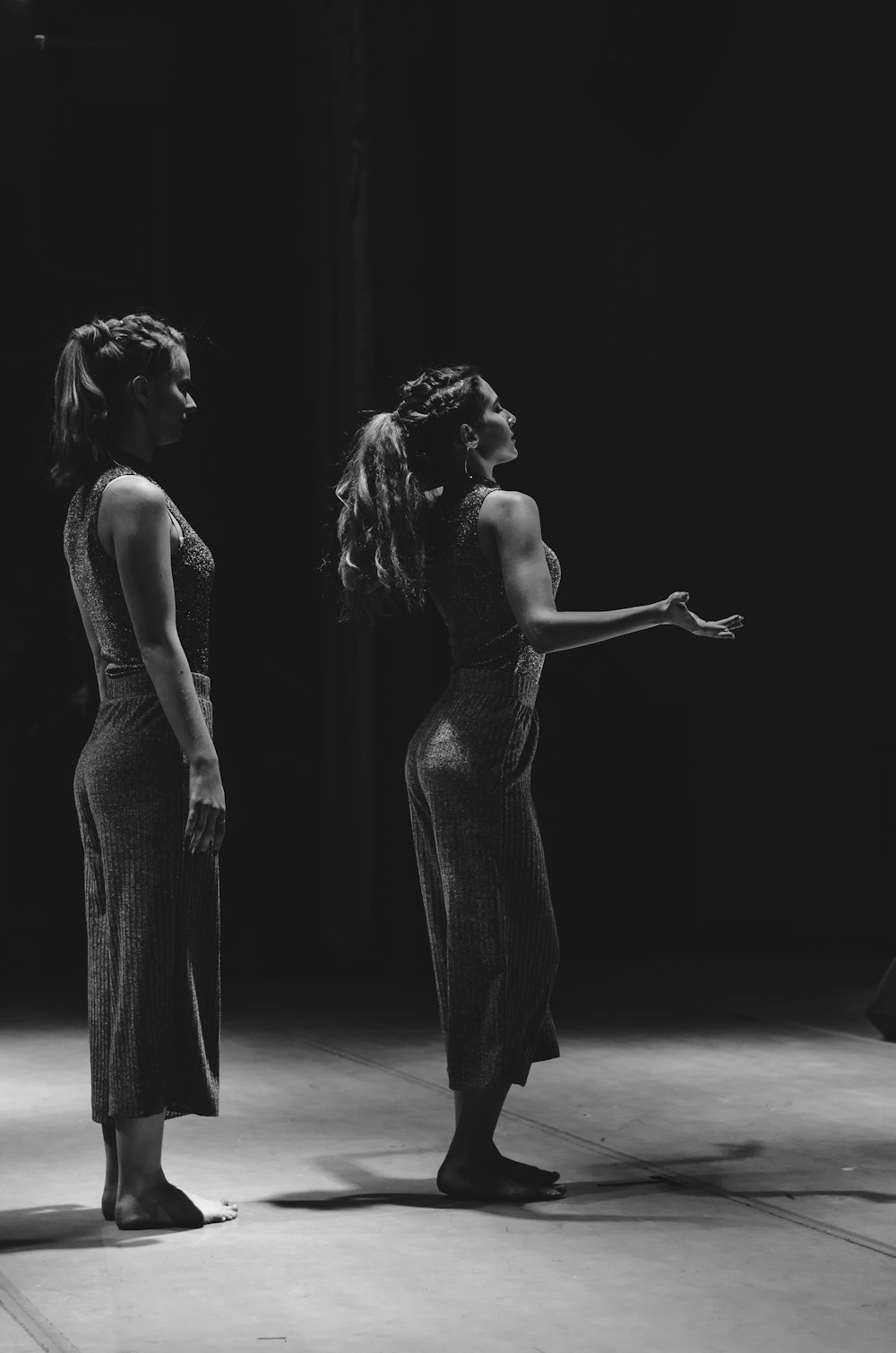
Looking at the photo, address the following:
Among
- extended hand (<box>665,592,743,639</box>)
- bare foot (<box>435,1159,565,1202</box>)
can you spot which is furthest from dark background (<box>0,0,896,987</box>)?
extended hand (<box>665,592,743,639</box>)

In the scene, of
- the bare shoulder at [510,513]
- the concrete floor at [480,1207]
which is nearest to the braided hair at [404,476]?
the bare shoulder at [510,513]

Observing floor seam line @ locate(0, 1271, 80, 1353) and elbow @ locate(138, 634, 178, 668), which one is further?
elbow @ locate(138, 634, 178, 668)

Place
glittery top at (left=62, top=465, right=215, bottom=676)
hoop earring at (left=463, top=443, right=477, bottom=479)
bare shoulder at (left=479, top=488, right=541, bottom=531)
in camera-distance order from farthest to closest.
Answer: hoop earring at (left=463, top=443, right=477, bottom=479) < bare shoulder at (left=479, top=488, right=541, bottom=531) < glittery top at (left=62, top=465, right=215, bottom=676)

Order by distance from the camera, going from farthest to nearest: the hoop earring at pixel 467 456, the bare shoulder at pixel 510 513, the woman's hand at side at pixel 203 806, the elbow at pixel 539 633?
the hoop earring at pixel 467 456 → the bare shoulder at pixel 510 513 → the elbow at pixel 539 633 → the woman's hand at side at pixel 203 806

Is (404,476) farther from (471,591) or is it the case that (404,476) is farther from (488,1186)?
(488,1186)

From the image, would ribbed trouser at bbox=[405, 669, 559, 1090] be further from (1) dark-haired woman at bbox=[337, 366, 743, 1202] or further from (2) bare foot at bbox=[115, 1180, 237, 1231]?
(2) bare foot at bbox=[115, 1180, 237, 1231]

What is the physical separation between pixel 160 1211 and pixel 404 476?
1.34 m

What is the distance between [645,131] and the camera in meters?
6.84

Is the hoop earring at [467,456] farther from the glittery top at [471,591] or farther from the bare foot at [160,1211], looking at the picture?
the bare foot at [160,1211]

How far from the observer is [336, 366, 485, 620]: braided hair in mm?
3381

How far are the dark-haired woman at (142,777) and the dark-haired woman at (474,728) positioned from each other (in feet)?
1.35

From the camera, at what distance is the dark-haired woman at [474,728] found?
329 cm

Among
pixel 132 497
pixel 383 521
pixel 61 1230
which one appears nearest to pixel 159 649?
pixel 132 497

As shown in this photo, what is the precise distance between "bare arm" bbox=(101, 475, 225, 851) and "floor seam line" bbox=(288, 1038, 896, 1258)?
44.1 inches
